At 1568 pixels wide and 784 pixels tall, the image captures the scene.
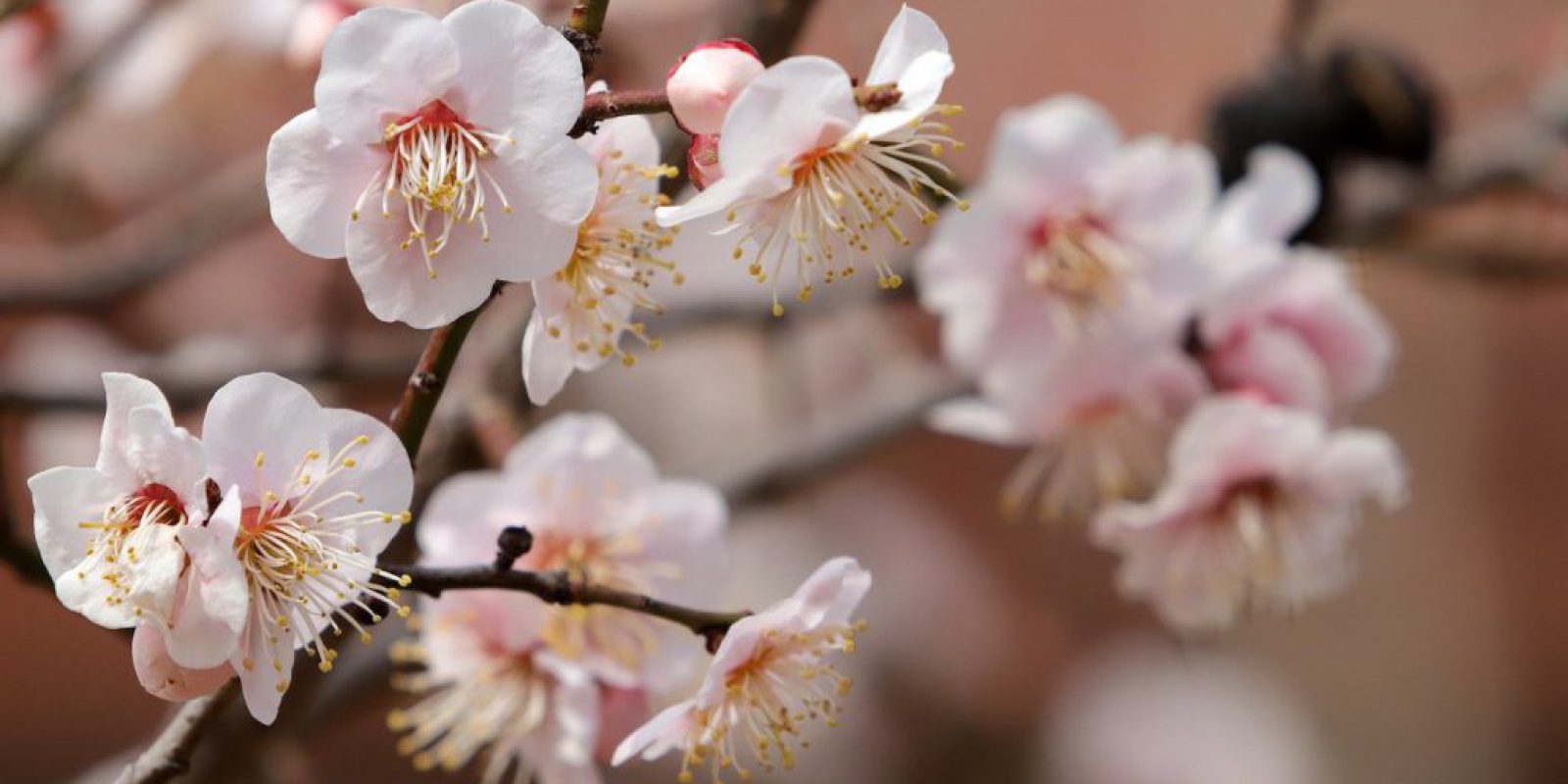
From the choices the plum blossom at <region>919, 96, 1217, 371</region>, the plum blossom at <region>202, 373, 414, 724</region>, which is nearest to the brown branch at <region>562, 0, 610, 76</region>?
the plum blossom at <region>202, 373, 414, 724</region>

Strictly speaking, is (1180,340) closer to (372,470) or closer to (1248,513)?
(1248,513)

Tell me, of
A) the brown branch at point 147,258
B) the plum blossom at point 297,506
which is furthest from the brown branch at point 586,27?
the brown branch at point 147,258

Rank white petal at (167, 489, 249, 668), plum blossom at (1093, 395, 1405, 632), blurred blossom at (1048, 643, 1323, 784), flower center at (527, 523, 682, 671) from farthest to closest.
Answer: blurred blossom at (1048, 643, 1323, 784) → plum blossom at (1093, 395, 1405, 632) → flower center at (527, 523, 682, 671) → white petal at (167, 489, 249, 668)

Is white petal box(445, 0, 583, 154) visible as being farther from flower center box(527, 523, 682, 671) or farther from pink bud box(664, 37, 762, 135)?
flower center box(527, 523, 682, 671)

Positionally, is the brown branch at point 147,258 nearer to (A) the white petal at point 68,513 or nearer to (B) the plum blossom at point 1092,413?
(B) the plum blossom at point 1092,413

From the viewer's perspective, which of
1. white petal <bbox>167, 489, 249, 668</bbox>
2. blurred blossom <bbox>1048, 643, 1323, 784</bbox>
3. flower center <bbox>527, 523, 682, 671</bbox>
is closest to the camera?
white petal <bbox>167, 489, 249, 668</bbox>

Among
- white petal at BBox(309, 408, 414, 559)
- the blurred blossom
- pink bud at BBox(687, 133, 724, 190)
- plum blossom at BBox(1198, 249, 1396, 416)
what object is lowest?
the blurred blossom

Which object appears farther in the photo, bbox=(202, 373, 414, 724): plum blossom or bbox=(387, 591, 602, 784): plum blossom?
bbox=(387, 591, 602, 784): plum blossom

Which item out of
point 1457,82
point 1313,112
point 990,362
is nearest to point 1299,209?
point 990,362
